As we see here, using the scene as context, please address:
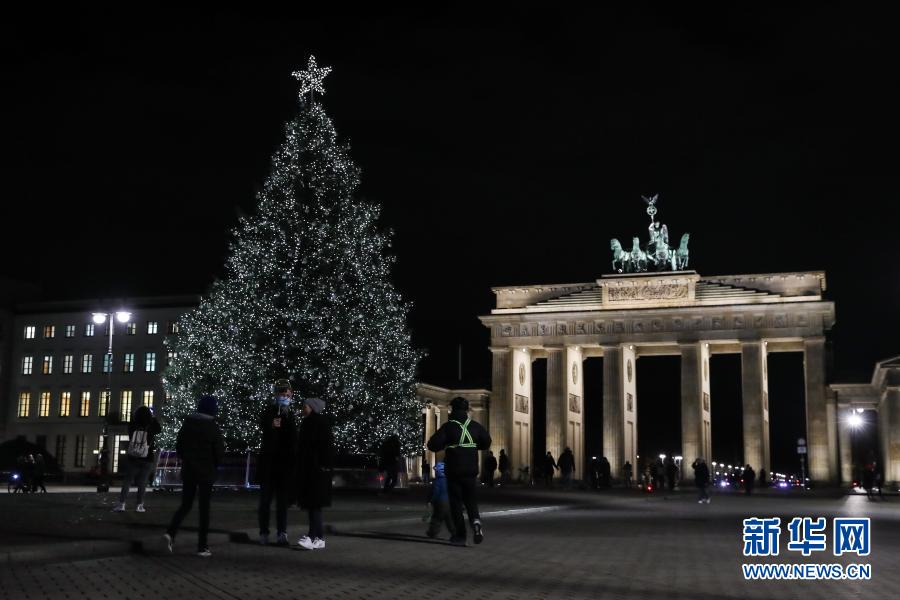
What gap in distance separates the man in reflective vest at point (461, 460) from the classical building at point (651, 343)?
62.9 metres

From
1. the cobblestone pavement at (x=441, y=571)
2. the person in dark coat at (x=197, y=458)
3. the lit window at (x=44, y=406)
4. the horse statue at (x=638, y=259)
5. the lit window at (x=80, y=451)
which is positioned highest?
the horse statue at (x=638, y=259)

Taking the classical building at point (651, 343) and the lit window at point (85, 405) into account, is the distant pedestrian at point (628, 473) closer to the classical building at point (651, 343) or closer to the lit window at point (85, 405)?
the classical building at point (651, 343)

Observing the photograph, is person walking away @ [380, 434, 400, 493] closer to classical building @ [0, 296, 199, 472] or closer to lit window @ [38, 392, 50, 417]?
classical building @ [0, 296, 199, 472]

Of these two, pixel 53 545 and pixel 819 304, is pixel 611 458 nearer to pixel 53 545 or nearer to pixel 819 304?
pixel 819 304

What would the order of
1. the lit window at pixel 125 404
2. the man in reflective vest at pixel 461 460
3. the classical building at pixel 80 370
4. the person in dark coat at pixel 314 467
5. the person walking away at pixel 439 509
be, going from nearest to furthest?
the person in dark coat at pixel 314 467 < the man in reflective vest at pixel 461 460 < the person walking away at pixel 439 509 < the lit window at pixel 125 404 < the classical building at pixel 80 370

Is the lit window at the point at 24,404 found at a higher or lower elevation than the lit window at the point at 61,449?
higher

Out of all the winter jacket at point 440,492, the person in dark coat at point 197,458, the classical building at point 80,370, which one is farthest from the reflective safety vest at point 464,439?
the classical building at point 80,370

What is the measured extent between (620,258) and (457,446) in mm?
69544

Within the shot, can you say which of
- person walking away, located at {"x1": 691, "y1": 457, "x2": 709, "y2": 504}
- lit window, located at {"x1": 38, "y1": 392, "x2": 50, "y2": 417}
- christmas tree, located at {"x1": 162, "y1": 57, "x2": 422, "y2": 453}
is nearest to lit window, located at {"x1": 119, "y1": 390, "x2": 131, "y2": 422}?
lit window, located at {"x1": 38, "y1": 392, "x2": 50, "y2": 417}

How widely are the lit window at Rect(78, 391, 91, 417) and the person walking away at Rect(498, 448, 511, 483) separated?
32.7 m

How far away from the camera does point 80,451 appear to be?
86125 millimetres

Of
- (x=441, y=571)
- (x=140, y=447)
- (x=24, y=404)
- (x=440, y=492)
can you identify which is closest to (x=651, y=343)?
(x=24, y=404)

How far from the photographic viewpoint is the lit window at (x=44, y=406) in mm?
87625

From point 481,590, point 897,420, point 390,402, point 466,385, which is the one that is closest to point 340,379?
point 390,402
